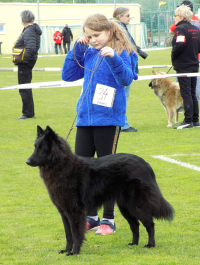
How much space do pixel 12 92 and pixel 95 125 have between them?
13.2 meters

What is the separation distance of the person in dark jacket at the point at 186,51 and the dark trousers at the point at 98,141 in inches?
201

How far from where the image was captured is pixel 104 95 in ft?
12.7

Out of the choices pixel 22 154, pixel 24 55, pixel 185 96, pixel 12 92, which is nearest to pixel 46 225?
pixel 22 154

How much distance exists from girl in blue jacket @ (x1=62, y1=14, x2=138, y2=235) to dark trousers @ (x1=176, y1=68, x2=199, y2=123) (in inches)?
201

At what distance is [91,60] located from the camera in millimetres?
3979

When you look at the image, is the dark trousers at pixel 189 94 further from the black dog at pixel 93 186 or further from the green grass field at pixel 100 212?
the black dog at pixel 93 186

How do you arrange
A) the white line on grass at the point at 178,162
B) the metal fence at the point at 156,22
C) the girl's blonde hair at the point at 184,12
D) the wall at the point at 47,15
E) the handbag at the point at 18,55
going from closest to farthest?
the white line on grass at the point at 178,162
the girl's blonde hair at the point at 184,12
the handbag at the point at 18,55
the wall at the point at 47,15
the metal fence at the point at 156,22

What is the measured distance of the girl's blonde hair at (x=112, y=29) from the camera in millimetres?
3623

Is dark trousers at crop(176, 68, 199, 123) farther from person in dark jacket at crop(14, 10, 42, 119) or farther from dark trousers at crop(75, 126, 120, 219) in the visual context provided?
dark trousers at crop(75, 126, 120, 219)

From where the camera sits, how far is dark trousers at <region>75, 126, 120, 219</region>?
407cm

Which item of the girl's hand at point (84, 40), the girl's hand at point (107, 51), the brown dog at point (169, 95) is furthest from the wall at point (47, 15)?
the girl's hand at point (107, 51)

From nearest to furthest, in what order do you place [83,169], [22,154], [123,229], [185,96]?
[83,169] < [123,229] < [22,154] < [185,96]

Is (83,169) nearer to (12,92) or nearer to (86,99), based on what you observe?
(86,99)

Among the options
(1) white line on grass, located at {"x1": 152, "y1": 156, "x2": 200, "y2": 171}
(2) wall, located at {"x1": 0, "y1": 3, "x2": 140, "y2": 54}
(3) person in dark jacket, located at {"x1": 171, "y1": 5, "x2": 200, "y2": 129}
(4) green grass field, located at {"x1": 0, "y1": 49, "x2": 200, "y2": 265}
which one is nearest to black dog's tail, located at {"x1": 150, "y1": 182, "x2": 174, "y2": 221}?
(4) green grass field, located at {"x1": 0, "y1": 49, "x2": 200, "y2": 265}
